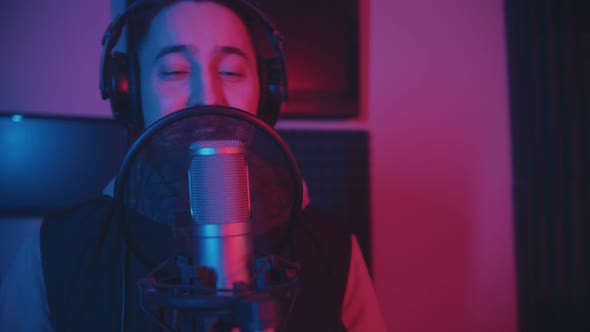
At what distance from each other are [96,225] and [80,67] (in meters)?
0.57

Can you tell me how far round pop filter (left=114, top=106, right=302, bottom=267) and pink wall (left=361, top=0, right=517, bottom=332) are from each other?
0.81 metres

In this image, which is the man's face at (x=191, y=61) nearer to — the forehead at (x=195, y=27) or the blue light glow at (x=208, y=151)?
the forehead at (x=195, y=27)

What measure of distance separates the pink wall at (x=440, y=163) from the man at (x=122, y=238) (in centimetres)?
56

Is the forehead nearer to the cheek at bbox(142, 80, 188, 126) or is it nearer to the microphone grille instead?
the cheek at bbox(142, 80, 188, 126)

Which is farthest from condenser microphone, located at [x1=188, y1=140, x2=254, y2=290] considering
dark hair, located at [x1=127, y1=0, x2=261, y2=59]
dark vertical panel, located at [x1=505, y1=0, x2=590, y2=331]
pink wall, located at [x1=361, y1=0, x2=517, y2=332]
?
dark vertical panel, located at [x1=505, y1=0, x2=590, y2=331]

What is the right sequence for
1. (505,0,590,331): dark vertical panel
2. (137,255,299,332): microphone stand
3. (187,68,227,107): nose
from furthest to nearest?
(505,0,590,331): dark vertical panel
(187,68,227,107): nose
(137,255,299,332): microphone stand

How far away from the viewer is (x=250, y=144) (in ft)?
1.15

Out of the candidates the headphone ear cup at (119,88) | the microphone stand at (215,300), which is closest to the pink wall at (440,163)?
the headphone ear cup at (119,88)

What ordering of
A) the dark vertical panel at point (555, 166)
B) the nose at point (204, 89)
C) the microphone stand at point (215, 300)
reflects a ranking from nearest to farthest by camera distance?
the microphone stand at point (215, 300)
the nose at point (204, 89)
the dark vertical panel at point (555, 166)

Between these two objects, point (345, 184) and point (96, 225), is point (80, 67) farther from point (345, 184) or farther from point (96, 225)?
point (345, 184)

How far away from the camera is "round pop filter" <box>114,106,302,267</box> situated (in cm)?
30

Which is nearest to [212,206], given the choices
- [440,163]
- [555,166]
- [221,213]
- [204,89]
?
[221,213]

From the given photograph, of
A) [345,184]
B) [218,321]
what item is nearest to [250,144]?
[218,321]

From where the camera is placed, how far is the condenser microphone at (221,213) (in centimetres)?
29
